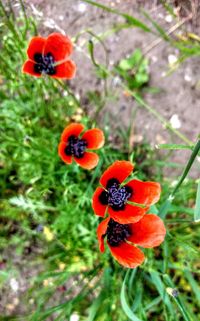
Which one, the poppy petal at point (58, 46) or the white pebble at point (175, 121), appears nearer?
the poppy petal at point (58, 46)

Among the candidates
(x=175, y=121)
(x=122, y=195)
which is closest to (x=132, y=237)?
(x=122, y=195)

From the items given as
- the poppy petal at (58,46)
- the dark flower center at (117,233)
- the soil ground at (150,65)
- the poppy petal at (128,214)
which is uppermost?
the soil ground at (150,65)

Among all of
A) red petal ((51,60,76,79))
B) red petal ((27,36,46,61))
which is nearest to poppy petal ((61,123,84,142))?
red petal ((51,60,76,79))

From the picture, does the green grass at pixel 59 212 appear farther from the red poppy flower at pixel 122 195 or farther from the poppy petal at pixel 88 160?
the red poppy flower at pixel 122 195

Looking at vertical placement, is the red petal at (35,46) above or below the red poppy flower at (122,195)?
above

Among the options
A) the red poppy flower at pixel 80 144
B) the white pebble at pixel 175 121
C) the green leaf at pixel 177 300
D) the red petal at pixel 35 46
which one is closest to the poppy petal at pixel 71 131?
the red poppy flower at pixel 80 144

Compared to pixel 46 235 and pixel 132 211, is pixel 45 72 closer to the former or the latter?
pixel 132 211
